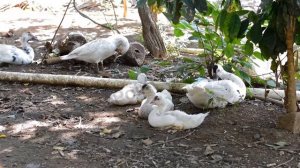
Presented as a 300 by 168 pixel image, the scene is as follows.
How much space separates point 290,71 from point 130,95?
1556 millimetres

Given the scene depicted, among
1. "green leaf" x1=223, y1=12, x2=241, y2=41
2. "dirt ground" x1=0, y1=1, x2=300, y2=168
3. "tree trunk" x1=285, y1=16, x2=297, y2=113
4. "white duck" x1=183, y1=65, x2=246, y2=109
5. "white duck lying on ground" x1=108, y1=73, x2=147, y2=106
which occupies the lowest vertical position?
"dirt ground" x1=0, y1=1, x2=300, y2=168

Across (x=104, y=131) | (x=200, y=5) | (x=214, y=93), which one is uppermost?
(x=200, y=5)

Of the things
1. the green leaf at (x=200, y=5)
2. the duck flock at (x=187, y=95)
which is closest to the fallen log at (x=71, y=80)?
the duck flock at (x=187, y=95)

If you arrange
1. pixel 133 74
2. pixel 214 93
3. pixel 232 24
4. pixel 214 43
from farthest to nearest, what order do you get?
pixel 133 74 < pixel 214 43 < pixel 214 93 < pixel 232 24

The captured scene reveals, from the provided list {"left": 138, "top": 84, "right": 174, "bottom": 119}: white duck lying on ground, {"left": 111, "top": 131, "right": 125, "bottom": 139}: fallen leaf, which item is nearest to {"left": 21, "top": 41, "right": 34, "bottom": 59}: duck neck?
{"left": 138, "top": 84, "right": 174, "bottom": 119}: white duck lying on ground

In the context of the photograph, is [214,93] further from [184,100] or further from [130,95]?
[130,95]

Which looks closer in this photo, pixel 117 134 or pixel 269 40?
pixel 269 40

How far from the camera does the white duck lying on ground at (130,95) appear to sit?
4.35 metres

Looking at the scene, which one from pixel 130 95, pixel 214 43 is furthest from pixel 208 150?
pixel 214 43

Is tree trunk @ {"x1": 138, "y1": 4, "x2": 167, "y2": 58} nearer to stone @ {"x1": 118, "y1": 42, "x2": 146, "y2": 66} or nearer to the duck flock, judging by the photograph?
stone @ {"x1": 118, "y1": 42, "x2": 146, "y2": 66}

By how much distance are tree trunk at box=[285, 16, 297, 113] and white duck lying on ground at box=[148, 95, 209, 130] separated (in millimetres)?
653

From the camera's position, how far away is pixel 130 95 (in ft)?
14.3

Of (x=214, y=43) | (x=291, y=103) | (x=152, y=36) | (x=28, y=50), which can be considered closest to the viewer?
(x=291, y=103)

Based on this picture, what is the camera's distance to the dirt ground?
10.6ft
